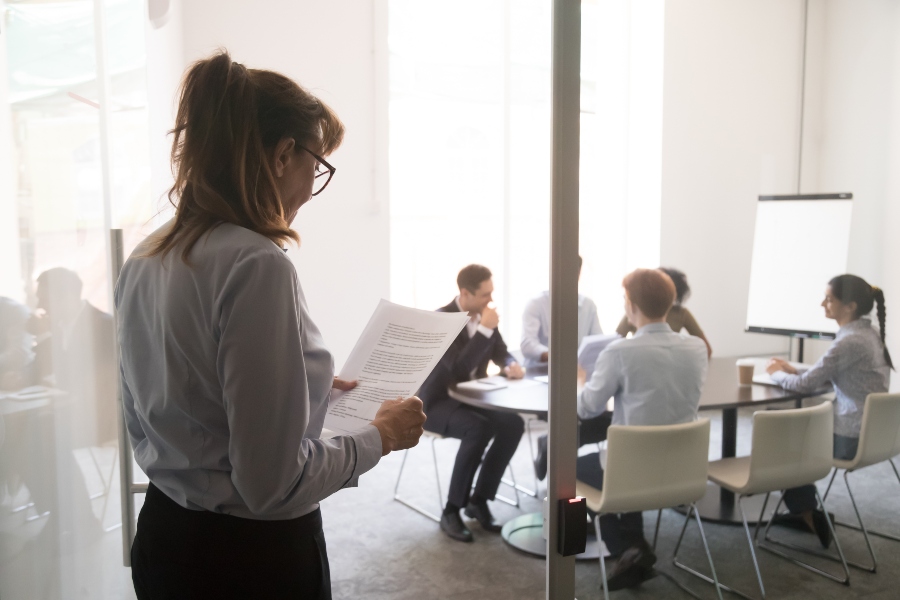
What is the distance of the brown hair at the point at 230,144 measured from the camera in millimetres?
939

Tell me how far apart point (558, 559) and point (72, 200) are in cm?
141

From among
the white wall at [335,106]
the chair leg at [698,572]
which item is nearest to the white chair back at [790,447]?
the chair leg at [698,572]

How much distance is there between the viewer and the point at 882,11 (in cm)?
173

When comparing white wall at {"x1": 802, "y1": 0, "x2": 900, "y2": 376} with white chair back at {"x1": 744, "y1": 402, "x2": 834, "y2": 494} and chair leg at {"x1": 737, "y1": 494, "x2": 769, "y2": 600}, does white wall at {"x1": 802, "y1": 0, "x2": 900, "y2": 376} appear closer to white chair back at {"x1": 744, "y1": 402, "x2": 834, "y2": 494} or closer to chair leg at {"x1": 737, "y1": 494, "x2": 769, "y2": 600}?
white chair back at {"x1": 744, "y1": 402, "x2": 834, "y2": 494}

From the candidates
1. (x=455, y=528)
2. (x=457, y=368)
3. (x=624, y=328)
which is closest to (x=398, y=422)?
(x=624, y=328)

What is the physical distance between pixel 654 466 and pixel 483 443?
1.74 m

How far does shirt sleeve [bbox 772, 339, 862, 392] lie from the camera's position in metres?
1.79

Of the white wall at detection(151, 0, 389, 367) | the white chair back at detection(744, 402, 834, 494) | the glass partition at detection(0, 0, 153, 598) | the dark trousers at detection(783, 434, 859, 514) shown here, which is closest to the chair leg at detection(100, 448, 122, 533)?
the glass partition at detection(0, 0, 153, 598)

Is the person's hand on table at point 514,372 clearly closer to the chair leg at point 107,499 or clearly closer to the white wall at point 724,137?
the white wall at point 724,137

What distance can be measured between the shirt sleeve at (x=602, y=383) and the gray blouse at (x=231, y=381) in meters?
0.78

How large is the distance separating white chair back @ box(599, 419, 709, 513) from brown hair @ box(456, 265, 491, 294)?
5.18ft

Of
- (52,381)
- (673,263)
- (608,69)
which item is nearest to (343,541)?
(52,381)

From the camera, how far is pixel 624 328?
1.79m

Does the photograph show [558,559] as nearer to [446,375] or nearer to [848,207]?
[848,207]
